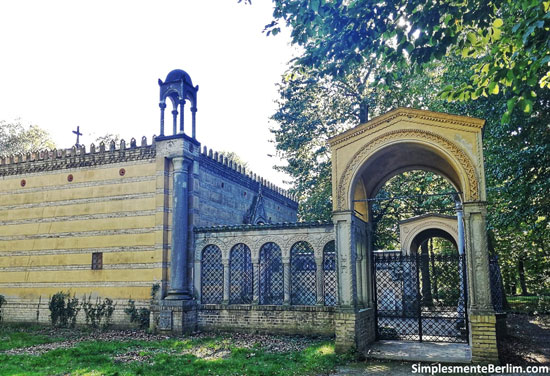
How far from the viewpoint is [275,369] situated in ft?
30.9

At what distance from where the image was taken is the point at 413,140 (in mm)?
10750

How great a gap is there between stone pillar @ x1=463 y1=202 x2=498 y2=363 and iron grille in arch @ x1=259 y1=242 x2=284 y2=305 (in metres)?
7.21

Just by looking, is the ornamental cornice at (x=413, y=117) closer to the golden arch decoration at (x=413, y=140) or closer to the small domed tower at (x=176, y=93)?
the golden arch decoration at (x=413, y=140)

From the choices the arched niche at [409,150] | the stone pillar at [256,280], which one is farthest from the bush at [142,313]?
the arched niche at [409,150]

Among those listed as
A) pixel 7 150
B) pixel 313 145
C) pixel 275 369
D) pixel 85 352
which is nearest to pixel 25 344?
pixel 85 352

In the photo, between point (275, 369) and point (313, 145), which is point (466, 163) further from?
point (313, 145)

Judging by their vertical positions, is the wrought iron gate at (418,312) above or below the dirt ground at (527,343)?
above

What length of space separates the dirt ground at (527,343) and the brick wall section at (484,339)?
0.49 metres

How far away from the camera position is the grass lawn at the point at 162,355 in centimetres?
950

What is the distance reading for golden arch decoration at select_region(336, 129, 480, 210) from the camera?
32.8 feet

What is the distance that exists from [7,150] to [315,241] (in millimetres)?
31491

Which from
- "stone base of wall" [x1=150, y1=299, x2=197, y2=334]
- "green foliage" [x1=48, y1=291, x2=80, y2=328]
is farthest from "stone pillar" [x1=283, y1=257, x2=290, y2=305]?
"green foliage" [x1=48, y1=291, x2=80, y2=328]

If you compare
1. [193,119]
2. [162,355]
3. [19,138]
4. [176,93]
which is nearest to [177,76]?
[176,93]

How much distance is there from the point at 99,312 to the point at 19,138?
26.3 m
